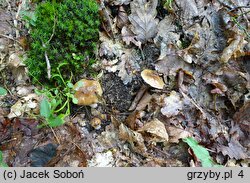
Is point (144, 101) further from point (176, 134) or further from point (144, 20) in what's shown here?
point (144, 20)

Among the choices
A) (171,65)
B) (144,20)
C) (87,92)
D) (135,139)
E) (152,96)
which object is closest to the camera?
(135,139)

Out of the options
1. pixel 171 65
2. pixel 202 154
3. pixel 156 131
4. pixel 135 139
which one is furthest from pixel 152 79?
pixel 202 154

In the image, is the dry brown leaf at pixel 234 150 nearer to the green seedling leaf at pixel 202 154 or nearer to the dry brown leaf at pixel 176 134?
the green seedling leaf at pixel 202 154

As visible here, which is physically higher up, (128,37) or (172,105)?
(128,37)

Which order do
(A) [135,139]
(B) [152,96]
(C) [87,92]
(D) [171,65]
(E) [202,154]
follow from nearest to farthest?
1. (E) [202,154]
2. (A) [135,139]
3. (C) [87,92]
4. (B) [152,96]
5. (D) [171,65]

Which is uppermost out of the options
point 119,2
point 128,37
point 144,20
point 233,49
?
point 119,2

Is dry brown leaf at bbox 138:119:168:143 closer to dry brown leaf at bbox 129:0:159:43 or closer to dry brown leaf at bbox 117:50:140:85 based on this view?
dry brown leaf at bbox 117:50:140:85

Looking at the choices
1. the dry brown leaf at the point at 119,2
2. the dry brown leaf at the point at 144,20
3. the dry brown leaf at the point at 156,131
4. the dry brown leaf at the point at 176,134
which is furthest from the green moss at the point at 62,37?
the dry brown leaf at the point at 176,134
